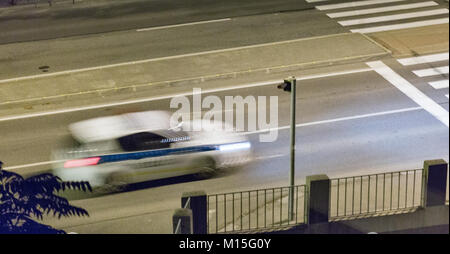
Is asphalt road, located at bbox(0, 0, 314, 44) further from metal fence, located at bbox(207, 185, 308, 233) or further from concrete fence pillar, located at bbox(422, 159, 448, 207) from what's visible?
concrete fence pillar, located at bbox(422, 159, 448, 207)

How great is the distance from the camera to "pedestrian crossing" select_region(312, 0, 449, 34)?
27.6 m

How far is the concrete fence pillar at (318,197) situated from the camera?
48.8 ft

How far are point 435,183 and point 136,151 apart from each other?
591cm

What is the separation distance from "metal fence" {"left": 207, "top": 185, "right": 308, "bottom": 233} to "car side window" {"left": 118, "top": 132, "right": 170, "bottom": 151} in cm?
154

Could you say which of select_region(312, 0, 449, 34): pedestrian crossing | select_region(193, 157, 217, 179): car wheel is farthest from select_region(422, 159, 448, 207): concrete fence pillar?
select_region(312, 0, 449, 34): pedestrian crossing

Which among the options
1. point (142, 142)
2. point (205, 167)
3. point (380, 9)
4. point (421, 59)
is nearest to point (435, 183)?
point (205, 167)

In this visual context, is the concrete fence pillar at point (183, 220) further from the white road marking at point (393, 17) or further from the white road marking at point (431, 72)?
the white road marking at point (393, 17)

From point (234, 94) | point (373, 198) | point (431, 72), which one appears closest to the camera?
point (373, 198)

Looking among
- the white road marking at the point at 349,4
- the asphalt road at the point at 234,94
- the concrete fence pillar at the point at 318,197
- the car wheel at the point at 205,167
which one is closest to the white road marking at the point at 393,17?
the asphalt road at the point at 234,94

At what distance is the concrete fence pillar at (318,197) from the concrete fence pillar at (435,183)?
5.88ft

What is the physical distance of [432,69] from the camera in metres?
24.4

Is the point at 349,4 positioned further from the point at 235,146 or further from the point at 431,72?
the point at 235,146

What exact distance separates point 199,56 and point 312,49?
3.26 metres
